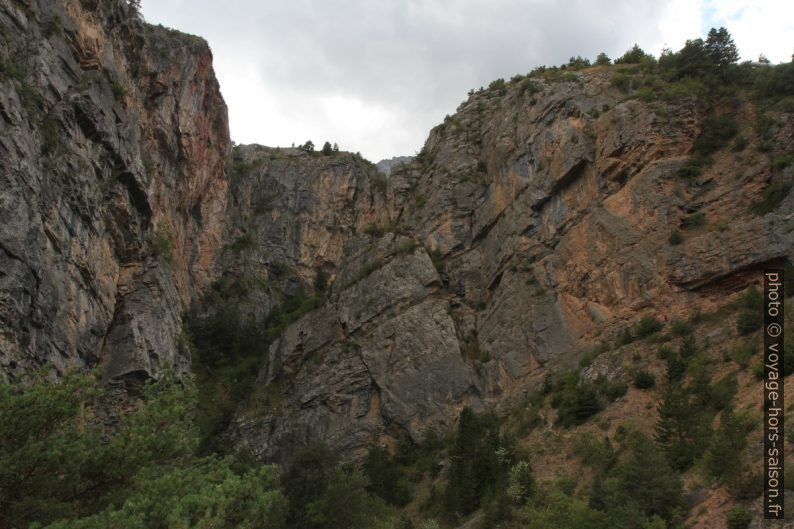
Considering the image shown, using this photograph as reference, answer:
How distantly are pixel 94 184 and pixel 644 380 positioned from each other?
77.6 feet

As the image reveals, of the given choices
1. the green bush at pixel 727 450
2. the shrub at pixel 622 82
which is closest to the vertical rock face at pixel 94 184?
the green bush at pixel 727 450

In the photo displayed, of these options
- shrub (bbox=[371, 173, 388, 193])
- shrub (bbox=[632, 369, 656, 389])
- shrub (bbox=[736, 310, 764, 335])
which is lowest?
shrub (bbox=[632, 369, 656, 389])

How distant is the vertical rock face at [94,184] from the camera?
22.6 metres

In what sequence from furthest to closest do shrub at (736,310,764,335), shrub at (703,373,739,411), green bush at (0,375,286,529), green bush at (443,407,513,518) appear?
green bush at (443,407,513,518), shrub at (736,310,764,335), shrub at (703,373,739,411), green bush at (0,375,286,529)

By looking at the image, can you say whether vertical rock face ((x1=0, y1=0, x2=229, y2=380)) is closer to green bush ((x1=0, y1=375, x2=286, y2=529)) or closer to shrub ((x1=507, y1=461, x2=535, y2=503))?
green bush ((x1=0, y1=375, x2=286, y2=529))

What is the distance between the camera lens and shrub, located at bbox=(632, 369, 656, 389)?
81.3ft

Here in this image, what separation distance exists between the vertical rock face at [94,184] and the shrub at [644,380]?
16654 millimetres

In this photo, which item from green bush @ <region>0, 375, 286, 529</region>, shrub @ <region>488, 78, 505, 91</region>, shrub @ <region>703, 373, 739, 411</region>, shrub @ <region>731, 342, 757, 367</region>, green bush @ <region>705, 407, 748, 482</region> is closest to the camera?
green bush @ <region>0, 375, 286, 529</region>

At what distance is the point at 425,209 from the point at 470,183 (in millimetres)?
3353

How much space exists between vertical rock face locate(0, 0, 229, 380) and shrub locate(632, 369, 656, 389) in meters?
16.7

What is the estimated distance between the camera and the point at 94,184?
94.2ft

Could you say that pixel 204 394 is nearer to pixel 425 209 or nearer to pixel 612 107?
pixel 425 209

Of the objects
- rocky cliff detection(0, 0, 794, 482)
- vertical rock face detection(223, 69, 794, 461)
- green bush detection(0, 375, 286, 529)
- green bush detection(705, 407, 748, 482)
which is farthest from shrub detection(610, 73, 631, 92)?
green bush detection(0, 375, 286, 529)

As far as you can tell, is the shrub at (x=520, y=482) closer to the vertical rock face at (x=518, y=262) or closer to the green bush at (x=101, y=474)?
the vertical rock face at (x=518, y=262)
